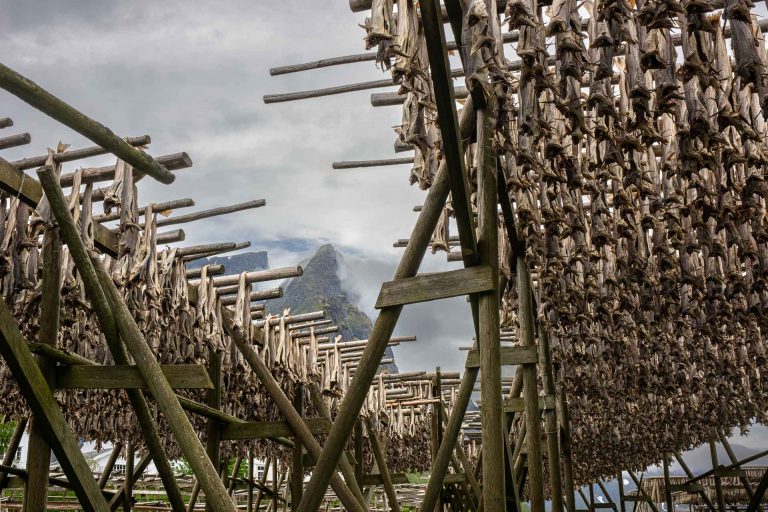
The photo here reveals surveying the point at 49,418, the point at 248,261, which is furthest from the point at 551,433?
the point at 248,261

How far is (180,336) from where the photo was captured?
8422 mm

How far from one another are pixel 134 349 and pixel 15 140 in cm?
239

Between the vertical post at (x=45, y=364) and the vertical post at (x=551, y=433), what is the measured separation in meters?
4.93

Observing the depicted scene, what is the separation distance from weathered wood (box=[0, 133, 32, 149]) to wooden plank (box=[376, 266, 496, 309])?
11.3 ft

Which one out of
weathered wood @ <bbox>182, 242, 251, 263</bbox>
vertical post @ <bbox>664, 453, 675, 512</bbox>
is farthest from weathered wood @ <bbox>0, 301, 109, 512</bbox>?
vertical post @ <bbox>664, 453, 675, 512</bbox>

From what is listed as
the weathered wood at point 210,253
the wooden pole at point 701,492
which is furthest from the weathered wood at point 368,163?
the wooden pole at point 701,492

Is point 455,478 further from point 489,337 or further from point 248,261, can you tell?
point 248,261

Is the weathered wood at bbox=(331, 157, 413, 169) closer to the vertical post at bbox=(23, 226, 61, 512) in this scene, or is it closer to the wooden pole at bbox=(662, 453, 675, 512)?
the vertical post at bbox=(23, 226, 61, 512)

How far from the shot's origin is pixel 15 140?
601 centimetres

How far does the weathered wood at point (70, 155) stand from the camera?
5.72 metres

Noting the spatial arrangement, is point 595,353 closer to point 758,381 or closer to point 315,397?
point 315,397

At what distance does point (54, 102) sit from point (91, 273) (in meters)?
1.27

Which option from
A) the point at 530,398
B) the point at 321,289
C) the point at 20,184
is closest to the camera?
the point at 20,184

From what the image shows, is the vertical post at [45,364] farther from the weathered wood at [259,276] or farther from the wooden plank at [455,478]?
the wooden plank at [455,478]
